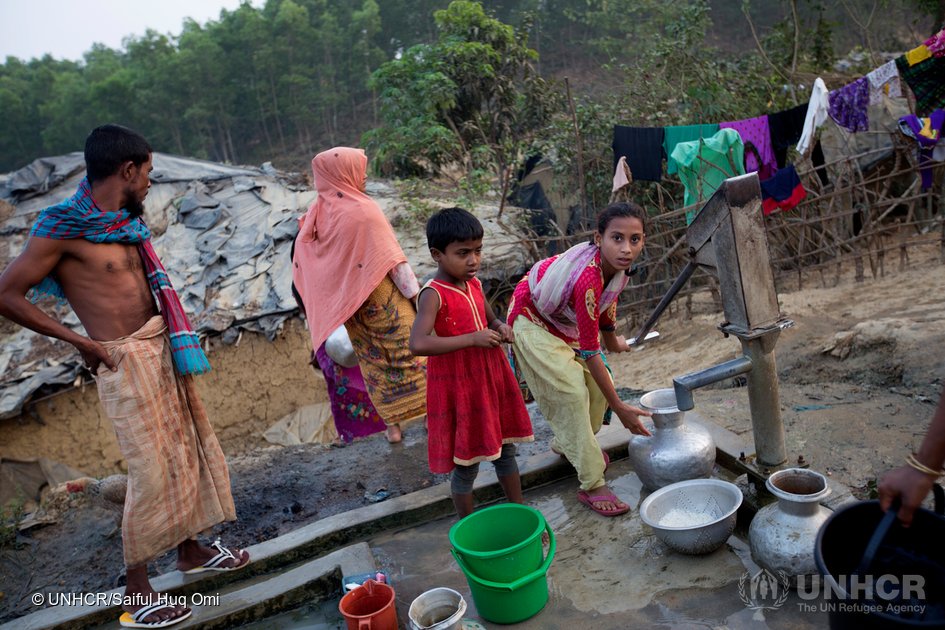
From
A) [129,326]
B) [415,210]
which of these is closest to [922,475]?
[129,326]

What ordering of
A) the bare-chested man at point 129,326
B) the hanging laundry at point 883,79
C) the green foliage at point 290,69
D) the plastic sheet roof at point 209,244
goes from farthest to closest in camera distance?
the green foliage at point 290,69, the plastic sheet roof at point 209,244, the hanging laundry at point 883,79, the bare-chested man at point 129,326

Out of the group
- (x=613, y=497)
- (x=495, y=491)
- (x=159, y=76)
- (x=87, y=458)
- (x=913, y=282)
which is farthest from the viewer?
(x=159, y=76)

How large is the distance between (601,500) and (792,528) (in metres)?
0.90

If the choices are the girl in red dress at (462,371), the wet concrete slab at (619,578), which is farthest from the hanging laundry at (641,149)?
the girl in red dress at (462,371)

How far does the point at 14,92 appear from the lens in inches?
1172

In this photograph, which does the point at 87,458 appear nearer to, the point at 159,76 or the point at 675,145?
the point at 675,145

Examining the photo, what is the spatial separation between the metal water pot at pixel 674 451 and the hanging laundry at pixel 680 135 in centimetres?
478

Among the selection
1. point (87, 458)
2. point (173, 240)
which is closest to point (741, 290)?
point (87, 458)

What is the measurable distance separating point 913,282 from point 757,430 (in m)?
5.43

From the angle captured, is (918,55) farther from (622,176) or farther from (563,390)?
(563,390)

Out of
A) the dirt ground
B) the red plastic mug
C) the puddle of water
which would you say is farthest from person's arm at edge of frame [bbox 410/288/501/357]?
the dirt ground

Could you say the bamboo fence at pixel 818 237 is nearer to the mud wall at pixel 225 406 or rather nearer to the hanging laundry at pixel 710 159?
the hanging laundry at pixel 710 159

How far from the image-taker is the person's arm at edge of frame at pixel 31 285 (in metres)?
2.22

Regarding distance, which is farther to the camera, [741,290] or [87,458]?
[87,458]
